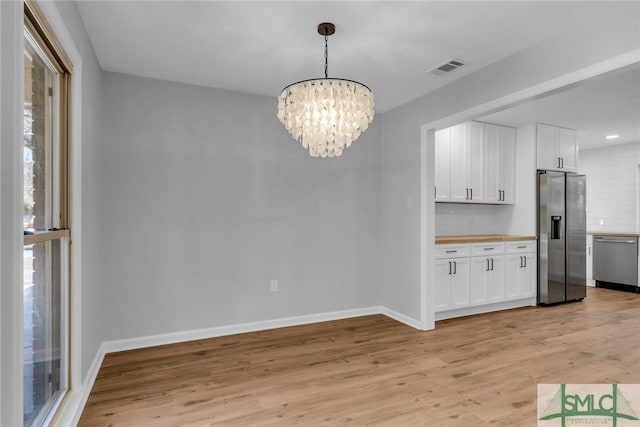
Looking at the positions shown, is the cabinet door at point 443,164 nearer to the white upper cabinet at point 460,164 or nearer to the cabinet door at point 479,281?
the white upper cabinet at point 460,164

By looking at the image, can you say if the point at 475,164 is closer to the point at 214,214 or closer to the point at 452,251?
the point at 452,251

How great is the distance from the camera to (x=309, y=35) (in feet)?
8.66

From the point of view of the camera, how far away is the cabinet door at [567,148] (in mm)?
5293

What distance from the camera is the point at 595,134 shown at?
5.71 metres

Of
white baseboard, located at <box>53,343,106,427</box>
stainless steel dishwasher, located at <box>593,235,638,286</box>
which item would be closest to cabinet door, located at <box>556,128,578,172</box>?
stainless steel dishwasher, located at <box>593,235,638,286</box>

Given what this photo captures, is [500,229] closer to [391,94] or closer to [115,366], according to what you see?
[391,94]

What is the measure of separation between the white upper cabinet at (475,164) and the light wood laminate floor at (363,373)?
167cm

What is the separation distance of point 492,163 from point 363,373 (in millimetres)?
3577

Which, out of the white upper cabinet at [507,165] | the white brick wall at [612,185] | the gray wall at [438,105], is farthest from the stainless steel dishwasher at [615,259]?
the gray wall at [438,105]

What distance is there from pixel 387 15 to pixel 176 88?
2.14 metres

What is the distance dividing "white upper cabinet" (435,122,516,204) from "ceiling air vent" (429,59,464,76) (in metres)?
1.47

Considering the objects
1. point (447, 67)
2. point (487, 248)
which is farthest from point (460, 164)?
point (447, 67)

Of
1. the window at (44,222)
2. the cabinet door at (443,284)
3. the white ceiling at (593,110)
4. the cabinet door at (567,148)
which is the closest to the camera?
the window at (44,222)

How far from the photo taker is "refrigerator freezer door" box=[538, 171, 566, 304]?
16.3 ft
